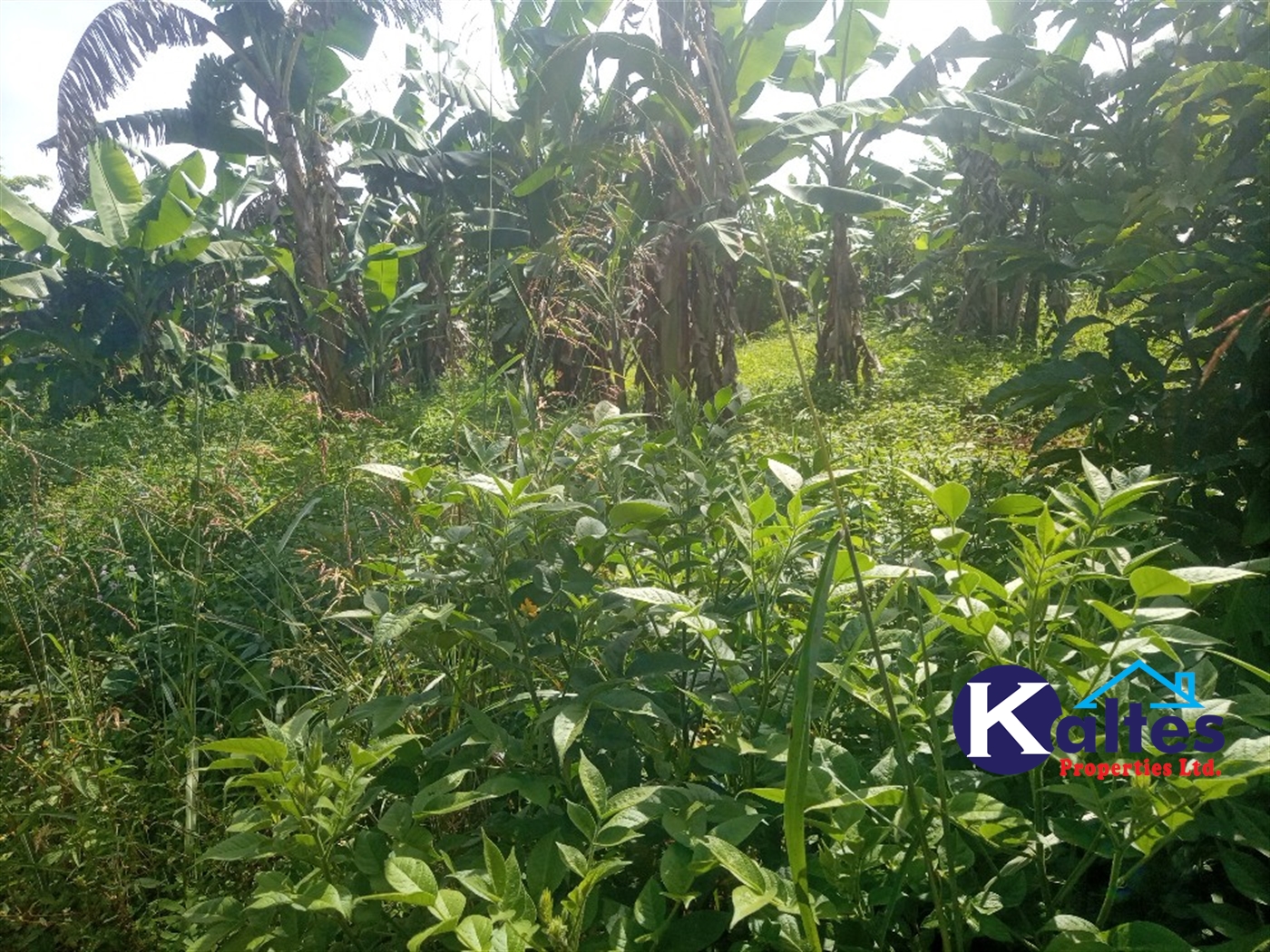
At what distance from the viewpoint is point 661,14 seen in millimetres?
5055

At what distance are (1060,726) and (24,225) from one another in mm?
9603

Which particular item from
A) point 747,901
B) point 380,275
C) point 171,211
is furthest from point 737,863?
point 171,211

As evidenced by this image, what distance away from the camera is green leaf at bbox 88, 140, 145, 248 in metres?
7.71

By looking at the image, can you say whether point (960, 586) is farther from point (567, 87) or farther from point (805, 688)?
point (567, 87)

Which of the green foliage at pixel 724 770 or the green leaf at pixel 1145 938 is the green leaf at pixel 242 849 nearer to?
the green foliage at pixel 724 770

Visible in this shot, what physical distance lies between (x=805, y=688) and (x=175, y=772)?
1458 millimetres

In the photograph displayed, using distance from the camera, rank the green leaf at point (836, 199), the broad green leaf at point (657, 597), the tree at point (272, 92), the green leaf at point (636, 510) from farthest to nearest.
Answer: the tree at point (272, 92) < the green leaf at point (836, 199) < the green leaf at point (636, 510) < the broad green leaf at point (657, 597)

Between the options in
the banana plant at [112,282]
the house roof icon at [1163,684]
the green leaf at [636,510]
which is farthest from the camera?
the banana plant at [112,282]

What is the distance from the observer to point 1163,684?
3.26 ft

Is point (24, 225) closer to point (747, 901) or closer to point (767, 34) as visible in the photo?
point (767, 34)

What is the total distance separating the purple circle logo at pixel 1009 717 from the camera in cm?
94

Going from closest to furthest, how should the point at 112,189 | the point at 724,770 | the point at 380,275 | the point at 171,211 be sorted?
1. the point at 724,770
2. the point at 171,211
3. the point at 380,275
4. the point at 112,189

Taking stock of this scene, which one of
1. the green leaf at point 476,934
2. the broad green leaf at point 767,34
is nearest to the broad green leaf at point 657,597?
the green leaf at point 476,934

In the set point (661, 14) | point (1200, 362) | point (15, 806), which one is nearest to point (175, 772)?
point (15, 806)
